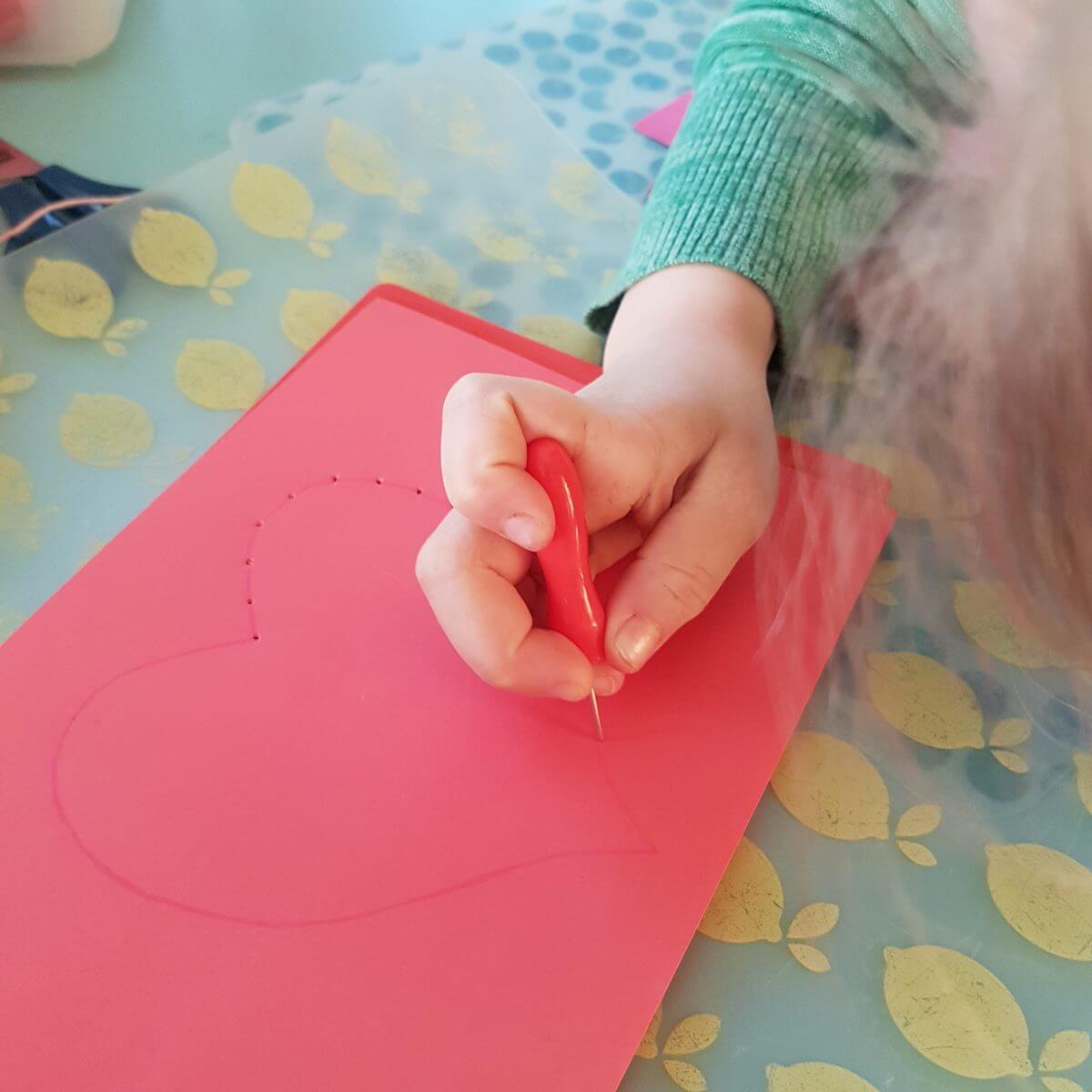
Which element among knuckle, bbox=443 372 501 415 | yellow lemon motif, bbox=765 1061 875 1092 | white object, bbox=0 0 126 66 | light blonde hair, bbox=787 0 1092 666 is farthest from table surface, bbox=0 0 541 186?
yellow lemon motif, bbox=765 1061 875 1092

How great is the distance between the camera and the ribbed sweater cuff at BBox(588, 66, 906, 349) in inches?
19.8

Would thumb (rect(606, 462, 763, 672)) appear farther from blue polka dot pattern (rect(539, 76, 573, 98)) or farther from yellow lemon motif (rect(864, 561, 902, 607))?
blue polka dot pattern (rect(539, 76, 573, 98))

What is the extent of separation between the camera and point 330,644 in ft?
1.29

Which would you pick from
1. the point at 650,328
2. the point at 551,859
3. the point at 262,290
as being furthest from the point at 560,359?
the point at 551,859

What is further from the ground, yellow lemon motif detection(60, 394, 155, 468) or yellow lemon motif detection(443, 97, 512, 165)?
yellow lemon motif detection(443, 97, 512, 165)

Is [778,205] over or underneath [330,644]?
over

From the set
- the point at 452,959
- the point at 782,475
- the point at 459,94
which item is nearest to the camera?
the point at 452,959

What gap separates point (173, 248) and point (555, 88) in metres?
0.29

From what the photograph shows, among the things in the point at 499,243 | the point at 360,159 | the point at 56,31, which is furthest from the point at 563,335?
the point at 56,31

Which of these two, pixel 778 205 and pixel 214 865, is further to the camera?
pixel 778 205

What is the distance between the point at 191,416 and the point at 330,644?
0.50 ft

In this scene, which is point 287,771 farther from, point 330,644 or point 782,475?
point 782,475

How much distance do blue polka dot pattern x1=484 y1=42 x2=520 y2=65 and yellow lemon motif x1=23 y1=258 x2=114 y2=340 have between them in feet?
1.05

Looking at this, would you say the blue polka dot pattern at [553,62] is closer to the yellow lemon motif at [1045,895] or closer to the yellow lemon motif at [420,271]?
the yellow lemon motif at [420,271]
